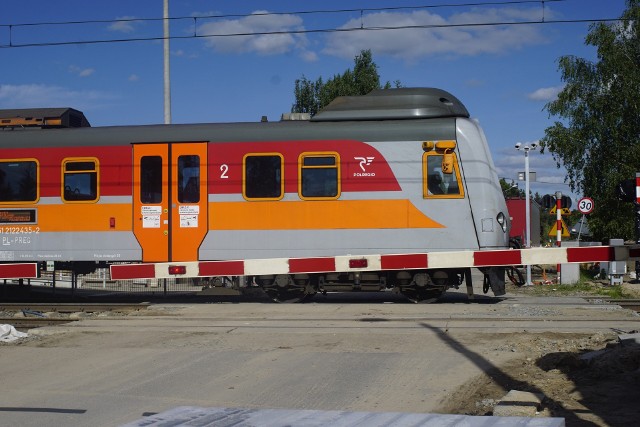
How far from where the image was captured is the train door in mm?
15305

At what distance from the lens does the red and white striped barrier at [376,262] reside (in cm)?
1434

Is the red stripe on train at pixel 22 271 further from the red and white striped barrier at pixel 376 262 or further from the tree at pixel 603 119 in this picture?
the tree at pixel 603 119

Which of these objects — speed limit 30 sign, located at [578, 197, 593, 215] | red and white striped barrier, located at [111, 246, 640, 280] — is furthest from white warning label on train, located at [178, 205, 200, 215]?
speed limit 30 sign, located at [578, 197, 593, 215]

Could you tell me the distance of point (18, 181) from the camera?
1595 centimetres

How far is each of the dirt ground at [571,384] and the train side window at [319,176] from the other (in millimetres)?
5828

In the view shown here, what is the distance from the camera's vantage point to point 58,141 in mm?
15781

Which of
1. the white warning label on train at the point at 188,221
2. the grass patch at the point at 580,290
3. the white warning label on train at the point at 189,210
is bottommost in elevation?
the grass patch at the point at 580,290

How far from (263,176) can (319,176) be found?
1.09 m

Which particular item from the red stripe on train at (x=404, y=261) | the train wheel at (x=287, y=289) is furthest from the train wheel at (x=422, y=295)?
the train wheel at (x=287, y=289)

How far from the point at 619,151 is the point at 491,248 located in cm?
2209

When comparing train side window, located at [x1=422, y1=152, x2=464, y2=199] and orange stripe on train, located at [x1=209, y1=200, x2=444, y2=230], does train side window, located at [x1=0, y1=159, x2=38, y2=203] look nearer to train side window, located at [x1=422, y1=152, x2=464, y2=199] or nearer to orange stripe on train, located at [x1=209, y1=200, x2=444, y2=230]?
orange stripe on train, located at [x1=209, y1=200, x2=444, y2=230]

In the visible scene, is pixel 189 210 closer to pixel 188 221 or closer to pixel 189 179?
pixel 188 221

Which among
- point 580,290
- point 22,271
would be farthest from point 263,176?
point 580,290

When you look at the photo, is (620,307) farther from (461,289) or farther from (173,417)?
(173,417)
